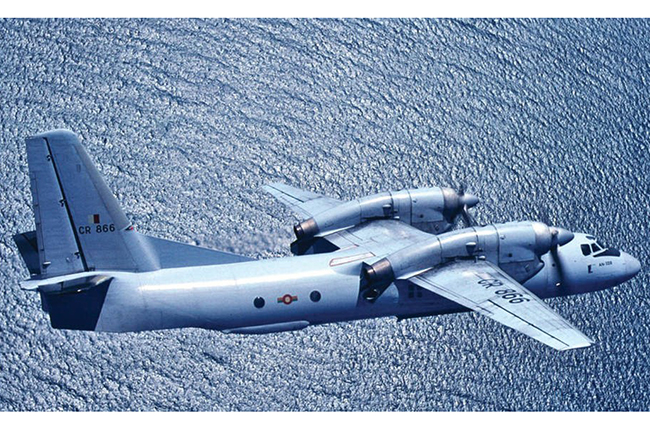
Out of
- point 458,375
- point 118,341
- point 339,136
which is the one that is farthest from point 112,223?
point 339,136

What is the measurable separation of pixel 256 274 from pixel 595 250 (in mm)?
17787

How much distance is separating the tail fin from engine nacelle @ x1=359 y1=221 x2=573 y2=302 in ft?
35.7

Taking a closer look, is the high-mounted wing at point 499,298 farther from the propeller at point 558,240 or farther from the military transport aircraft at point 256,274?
the propeller at point 558,240

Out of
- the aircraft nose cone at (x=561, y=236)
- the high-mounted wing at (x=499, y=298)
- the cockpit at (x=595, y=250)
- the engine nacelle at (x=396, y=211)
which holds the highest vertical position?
the engine nacelle at (x=396, y=211)

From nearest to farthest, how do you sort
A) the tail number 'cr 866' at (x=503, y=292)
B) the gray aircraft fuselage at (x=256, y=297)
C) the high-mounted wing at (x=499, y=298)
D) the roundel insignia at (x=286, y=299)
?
the high-mounted wing at (x=499, y=298) < the tail number 'cr 866' at (x=503, y=292) < the gray aircraft fuselage at (x=256, y=297) < the roundel insignia at (x=286, y=299)

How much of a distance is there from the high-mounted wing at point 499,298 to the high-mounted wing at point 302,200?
33.2 ft

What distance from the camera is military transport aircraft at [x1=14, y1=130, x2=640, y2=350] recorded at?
51750 millimetres

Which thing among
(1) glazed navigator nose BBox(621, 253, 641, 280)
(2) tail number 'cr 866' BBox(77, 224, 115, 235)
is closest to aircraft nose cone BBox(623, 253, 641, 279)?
(1) glazed navigator nose BBox(621, 253, 641, 280)

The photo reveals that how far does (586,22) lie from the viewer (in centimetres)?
8562

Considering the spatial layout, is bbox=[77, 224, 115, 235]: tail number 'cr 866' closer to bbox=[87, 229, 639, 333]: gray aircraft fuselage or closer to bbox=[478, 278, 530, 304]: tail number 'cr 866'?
bbox=[87, 229, 639, 333]: gray aircraft fuselage

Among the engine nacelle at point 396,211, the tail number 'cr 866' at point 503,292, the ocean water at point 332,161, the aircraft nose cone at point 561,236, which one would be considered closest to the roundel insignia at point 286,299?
the engine nacelle at point 396,211

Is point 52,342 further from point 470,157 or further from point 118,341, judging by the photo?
point 470,157

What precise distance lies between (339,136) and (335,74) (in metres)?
6.24

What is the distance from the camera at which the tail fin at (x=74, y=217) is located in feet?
166
